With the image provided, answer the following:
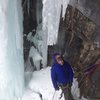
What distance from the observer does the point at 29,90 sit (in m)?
9.79

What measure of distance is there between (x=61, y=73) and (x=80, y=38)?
1.64 meters

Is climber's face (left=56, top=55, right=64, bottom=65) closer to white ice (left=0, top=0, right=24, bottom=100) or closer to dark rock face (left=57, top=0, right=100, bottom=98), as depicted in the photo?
dark rock face (left=57, top=0, right=100, bottom=98)

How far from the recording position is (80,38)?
30.8ft

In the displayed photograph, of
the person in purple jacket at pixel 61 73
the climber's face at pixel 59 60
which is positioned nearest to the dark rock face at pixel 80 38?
the person in purple jacket at pixel 61 73

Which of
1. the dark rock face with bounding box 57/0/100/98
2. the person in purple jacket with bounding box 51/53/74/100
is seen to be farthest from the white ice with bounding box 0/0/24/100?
the person in purple jacket with bounding box 51/53/74/100

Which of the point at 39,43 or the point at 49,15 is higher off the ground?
the point at 49,15

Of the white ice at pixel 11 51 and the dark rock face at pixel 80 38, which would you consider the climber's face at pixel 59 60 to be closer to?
the dark rock face at pixel 80 38

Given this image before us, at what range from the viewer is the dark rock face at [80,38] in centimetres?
855

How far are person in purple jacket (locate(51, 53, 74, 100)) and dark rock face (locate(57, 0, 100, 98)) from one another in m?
0.88

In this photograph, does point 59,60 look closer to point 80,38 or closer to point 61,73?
point 61,73

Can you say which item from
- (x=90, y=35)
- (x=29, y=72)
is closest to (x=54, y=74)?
(x=90, y=35)

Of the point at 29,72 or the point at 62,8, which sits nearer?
the point at 62,8

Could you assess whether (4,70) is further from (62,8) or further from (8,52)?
(62,8)

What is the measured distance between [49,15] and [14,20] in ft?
2.64
